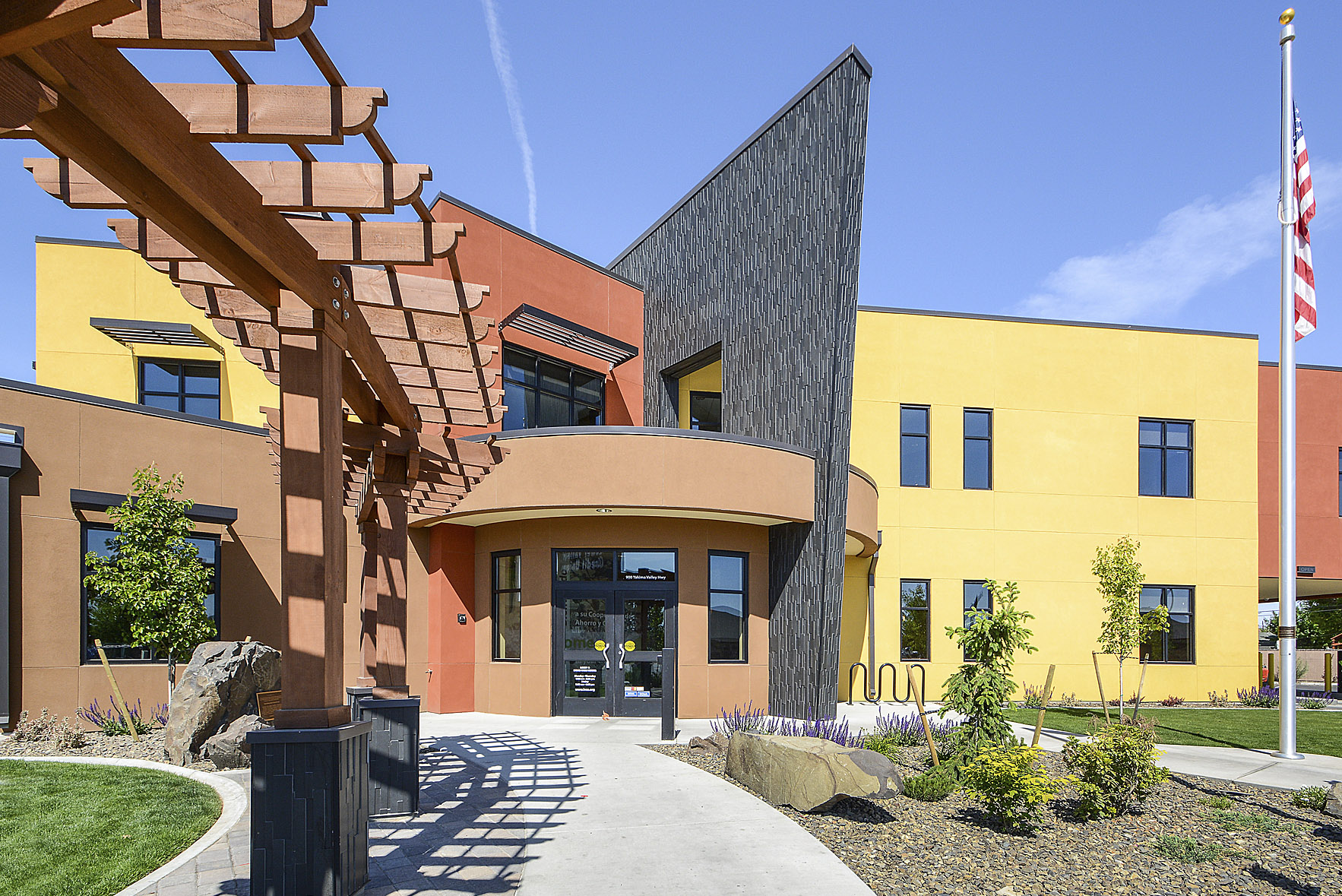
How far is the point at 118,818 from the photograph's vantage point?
280 inches

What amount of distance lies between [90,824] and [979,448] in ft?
60.7

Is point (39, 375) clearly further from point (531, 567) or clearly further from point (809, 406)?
point (809, 406)

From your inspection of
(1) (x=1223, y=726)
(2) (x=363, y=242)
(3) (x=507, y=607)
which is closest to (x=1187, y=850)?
(2) (x=363, y=242)

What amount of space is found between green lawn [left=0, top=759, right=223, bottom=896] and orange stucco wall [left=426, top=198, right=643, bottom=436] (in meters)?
7.40

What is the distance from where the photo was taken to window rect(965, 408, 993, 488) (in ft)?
67.4

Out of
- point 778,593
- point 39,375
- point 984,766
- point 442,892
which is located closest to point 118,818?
point 442,892

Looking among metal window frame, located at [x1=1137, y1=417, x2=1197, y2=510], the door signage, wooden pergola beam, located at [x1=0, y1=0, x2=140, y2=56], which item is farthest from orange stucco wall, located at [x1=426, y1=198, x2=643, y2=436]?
metal window frame, located at [x1=1137, y1=417, x2=1197, y2=510]

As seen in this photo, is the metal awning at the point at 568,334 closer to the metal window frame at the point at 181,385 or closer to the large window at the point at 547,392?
the large window at the point at 547,392

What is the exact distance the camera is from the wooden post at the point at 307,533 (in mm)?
5008

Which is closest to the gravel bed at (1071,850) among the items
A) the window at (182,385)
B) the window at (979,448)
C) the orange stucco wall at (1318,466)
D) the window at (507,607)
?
the window at (507,607)

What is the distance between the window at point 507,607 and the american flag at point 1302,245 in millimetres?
12787

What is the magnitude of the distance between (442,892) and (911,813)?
4514 millimetres

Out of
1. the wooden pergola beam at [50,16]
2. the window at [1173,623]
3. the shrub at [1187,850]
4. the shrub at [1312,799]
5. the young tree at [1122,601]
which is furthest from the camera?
the window at [1173,623]

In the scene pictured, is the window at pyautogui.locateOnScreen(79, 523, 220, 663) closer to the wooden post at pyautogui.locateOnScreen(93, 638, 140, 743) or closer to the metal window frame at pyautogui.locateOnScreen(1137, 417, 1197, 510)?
the wooden post at pyautogui.locateOnScreen(93, 638, 140, 743)
